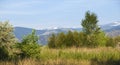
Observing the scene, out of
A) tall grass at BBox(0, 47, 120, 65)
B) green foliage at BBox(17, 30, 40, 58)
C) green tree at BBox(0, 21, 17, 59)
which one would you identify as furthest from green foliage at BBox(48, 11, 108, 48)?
green tree at BBox(0, 21, 17, 59)

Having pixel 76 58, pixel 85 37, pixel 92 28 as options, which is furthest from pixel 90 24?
pixel 76 58

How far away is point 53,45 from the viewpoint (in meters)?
36.3

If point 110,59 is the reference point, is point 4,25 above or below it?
above

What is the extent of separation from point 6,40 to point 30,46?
4.94ft

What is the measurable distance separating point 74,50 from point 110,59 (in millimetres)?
4246

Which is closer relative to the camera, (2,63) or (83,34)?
(2,63)

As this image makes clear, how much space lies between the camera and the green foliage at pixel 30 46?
22.9 meters

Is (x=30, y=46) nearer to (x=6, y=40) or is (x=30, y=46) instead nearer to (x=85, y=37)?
(x=6, y=40)

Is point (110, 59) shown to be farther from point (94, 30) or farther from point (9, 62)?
point (94, 30)

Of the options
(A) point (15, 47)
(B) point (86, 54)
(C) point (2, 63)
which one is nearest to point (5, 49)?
(A) point (15, 47)

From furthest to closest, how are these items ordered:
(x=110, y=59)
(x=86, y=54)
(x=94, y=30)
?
(x=94, y=30) < (x=86, y=54) < (x=110, y=59)

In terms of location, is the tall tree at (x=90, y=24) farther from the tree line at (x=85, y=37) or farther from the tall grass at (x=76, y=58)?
the tall grass at (x=76, y=58)

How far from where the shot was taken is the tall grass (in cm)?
2027

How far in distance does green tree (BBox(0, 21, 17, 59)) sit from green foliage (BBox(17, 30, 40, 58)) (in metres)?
0.57
